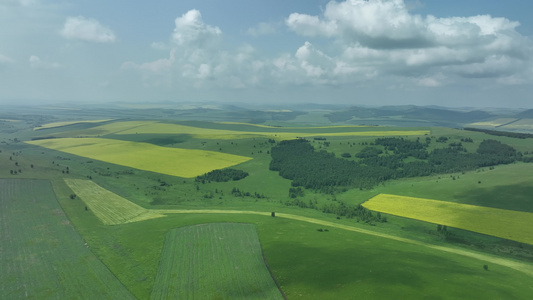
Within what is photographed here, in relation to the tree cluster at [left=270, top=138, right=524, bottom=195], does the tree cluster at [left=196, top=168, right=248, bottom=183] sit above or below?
below

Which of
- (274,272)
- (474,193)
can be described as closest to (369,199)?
(474,193)

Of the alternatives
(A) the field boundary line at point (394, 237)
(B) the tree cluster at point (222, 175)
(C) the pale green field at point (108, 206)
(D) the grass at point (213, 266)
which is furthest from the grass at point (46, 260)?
(B) the tree cluster at point (222, 175)

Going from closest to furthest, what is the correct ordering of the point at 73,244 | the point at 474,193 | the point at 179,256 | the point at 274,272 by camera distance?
1. the point at 274,272
2. the point at 179,256
3. the point at 73,244
4. the point at 474,193

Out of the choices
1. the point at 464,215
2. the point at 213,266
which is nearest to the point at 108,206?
the point at 213,266

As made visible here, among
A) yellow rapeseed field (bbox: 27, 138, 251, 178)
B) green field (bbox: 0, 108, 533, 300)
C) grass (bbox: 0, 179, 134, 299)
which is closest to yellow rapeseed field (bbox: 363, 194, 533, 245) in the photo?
green field (bbox: 0, 108, 533, 300)

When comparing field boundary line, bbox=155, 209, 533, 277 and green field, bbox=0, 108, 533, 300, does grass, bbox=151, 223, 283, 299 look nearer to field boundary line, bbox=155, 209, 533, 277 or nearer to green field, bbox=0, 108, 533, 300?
green field, bbox=0, 108, 533, 300

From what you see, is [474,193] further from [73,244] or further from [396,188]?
[73,244]

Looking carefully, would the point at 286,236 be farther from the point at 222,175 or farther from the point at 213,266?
the point at 222,175

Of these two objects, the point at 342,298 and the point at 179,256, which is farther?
the point at 179,256
